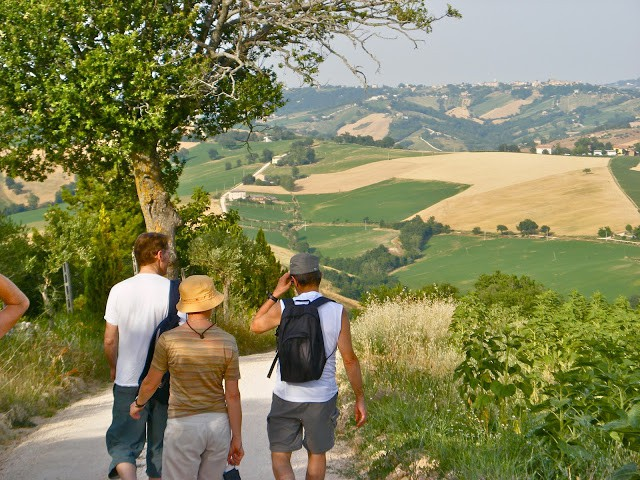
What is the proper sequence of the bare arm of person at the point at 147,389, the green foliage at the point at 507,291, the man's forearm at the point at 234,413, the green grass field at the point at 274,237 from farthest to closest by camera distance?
1. the green grass field at the point at 274,237
2. the green foliage at the point at 507,291
3. the bare arm of person at the point at 147,389
4. the man's forearm at the point at 234,413

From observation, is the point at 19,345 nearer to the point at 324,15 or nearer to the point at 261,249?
the point at 324,15

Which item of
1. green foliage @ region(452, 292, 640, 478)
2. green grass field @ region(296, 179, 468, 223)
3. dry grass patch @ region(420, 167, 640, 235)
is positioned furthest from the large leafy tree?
green grass field @ region(296, 179, 468, 223)

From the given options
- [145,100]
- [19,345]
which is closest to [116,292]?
[19,345]

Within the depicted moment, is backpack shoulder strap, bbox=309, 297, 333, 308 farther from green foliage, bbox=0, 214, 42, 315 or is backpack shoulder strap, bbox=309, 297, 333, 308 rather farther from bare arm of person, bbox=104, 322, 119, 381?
green foliage, bbox=0, 214, 42, 315

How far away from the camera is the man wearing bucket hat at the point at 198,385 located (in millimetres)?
4910

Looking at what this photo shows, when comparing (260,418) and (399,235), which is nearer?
(260,418)

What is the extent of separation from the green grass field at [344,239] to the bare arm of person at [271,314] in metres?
109

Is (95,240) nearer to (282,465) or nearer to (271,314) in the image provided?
(271,314)

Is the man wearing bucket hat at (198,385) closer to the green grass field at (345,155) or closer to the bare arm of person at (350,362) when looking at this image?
the bare arm of person at (350,362)

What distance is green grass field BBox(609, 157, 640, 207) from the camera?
118 meters

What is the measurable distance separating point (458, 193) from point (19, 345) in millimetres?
119027

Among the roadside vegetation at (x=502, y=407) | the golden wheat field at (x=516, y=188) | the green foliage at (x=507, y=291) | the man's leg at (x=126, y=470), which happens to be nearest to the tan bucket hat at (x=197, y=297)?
the man's leg at (x=126, y=470)

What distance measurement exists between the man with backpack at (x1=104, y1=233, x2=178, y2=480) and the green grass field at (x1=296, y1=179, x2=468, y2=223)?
122 meters

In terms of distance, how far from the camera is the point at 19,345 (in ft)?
36.6
